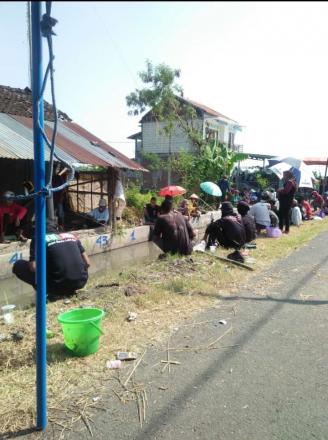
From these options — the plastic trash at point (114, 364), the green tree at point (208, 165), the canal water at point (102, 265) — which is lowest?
the canal water at point (102, 265)

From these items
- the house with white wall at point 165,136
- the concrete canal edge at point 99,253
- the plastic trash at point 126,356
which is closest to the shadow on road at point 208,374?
the plastic trash at point 126,356

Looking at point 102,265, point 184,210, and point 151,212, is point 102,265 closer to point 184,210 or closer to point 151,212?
point 151,212

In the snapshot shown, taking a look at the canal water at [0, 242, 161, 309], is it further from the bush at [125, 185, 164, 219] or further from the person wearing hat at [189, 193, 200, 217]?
the person wearing hat at [189, 193, 200, 217]

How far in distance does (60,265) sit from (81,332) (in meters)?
1.57

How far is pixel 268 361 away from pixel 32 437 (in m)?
2.19

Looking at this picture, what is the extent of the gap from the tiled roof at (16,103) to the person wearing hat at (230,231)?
7.01 metres

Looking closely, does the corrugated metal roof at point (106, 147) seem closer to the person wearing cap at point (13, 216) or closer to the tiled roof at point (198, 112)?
the person wearing cap at point (13, 216)

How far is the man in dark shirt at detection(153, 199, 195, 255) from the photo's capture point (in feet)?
24.8

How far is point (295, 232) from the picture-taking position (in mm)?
12578

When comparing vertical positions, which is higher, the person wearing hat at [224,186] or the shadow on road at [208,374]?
the person wearing hat at [224,186]

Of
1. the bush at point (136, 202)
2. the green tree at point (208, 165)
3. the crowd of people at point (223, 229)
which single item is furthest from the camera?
the green tree at point (208, 165)

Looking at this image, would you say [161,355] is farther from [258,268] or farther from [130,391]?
[258,268]

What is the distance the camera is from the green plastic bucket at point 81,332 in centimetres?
366

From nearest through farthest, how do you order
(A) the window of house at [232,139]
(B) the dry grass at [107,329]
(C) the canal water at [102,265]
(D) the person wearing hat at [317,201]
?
(B) the dry grass at [107,329], (C) the canal water at [102,265], (D) the person wearing hat at [317,201], (A) the window of house at [232,139]
